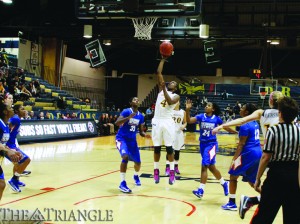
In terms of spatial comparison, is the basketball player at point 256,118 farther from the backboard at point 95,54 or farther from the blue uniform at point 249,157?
the backboard at point 95,54


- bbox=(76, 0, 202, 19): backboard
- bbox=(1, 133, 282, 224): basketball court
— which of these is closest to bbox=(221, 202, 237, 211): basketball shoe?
bbox=(1, 133, 282, 224): basketball court

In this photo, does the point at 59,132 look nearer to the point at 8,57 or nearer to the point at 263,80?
the point at 8,57

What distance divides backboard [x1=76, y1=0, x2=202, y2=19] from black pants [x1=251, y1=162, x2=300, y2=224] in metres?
10.5

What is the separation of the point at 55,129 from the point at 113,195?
38.4ft

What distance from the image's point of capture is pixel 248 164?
634cm

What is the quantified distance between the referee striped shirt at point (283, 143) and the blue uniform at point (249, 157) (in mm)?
2249

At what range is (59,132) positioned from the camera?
1883cm

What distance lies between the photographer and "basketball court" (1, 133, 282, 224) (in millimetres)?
6184

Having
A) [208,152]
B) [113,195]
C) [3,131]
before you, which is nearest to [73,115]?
[113,195]

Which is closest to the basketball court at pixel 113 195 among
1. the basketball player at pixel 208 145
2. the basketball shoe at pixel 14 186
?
the basketball shoe at pixel 14 186

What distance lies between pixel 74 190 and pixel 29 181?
144cm

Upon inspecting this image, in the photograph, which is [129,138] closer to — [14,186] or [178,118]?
[14,186]

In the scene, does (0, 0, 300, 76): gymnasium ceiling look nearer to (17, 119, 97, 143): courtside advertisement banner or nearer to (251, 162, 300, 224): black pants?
(17, 119, 97, 143): courtside advertisement banner

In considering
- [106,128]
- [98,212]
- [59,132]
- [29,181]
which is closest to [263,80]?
[106,128]
